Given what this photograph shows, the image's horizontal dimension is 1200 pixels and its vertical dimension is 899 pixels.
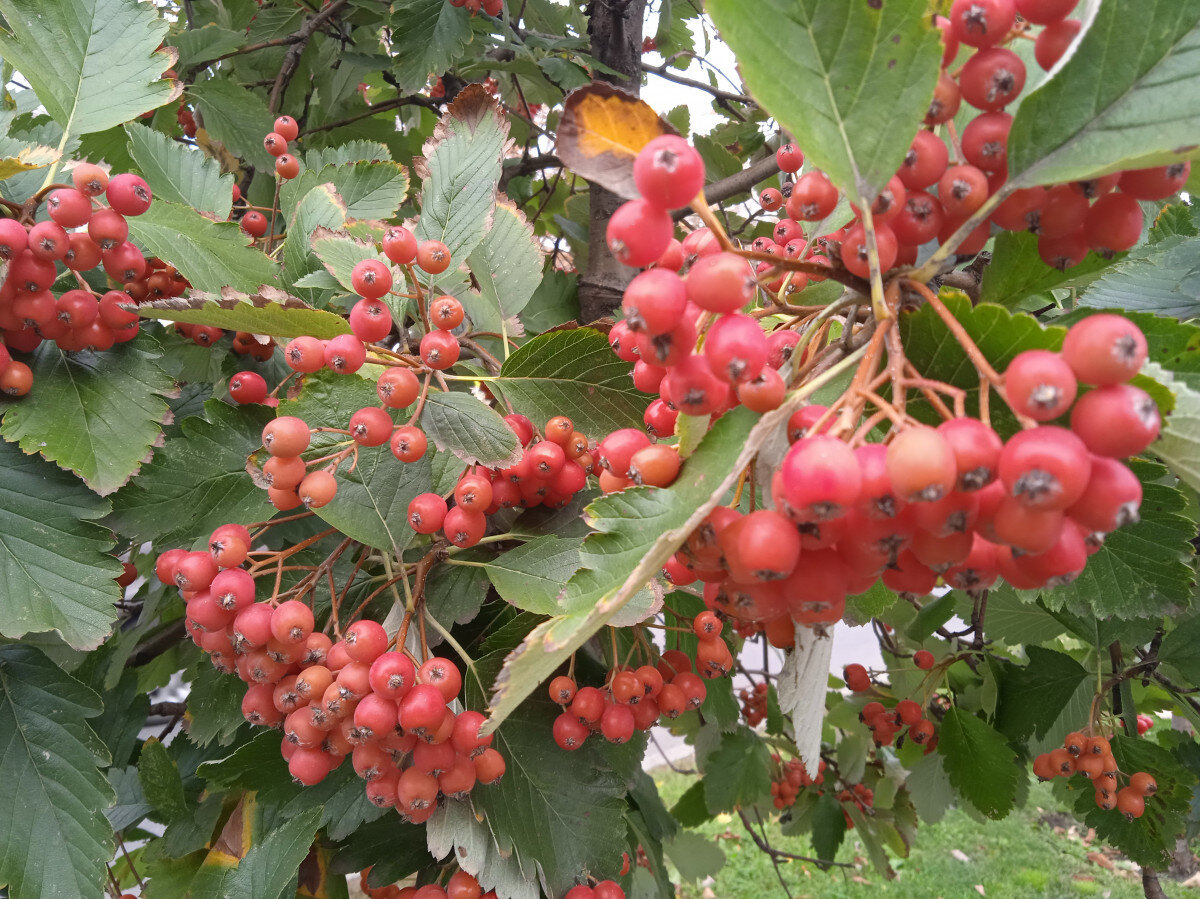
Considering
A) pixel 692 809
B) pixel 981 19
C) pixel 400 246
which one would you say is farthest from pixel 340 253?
pixel 692 809

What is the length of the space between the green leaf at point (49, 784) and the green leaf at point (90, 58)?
136 centimetres

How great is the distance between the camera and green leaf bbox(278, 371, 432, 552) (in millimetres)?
1439

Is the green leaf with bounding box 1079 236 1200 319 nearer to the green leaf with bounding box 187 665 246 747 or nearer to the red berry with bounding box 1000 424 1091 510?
the red berry with bounding box 1000 424 1091 510

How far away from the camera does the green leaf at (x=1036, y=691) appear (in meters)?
2.74

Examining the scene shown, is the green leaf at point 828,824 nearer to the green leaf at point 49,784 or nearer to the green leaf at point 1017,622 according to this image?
the green leaf at point 1017,622

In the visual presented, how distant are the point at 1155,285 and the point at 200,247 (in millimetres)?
2027

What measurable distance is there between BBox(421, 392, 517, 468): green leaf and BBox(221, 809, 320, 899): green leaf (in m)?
0.92

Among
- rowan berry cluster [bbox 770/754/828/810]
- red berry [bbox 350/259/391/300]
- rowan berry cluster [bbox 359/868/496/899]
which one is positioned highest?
red berry [bbox 350/259/391/300]

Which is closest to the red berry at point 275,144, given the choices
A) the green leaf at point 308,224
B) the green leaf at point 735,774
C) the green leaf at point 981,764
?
the green leaf at point 308,224

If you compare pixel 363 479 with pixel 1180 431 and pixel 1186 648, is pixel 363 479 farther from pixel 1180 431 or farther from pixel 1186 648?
pixel 1186 648

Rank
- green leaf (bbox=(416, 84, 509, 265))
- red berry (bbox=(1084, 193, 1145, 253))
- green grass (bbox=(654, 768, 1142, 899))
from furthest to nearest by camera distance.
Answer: green grass (bbox=(654, 768, 1142, 899)) < green leaf (bbox=(416, 84, 509, 265)) < red berry (bbox=(1084, 193, 1145, 253))

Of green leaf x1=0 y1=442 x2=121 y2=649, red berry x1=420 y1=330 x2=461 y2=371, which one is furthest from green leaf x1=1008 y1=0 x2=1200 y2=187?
green leaf x1=0 y1=442 x2=121 y2=649

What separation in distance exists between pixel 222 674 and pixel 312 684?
2.38 ft

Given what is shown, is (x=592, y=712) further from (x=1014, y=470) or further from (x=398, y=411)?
(x=1014, y=470)
